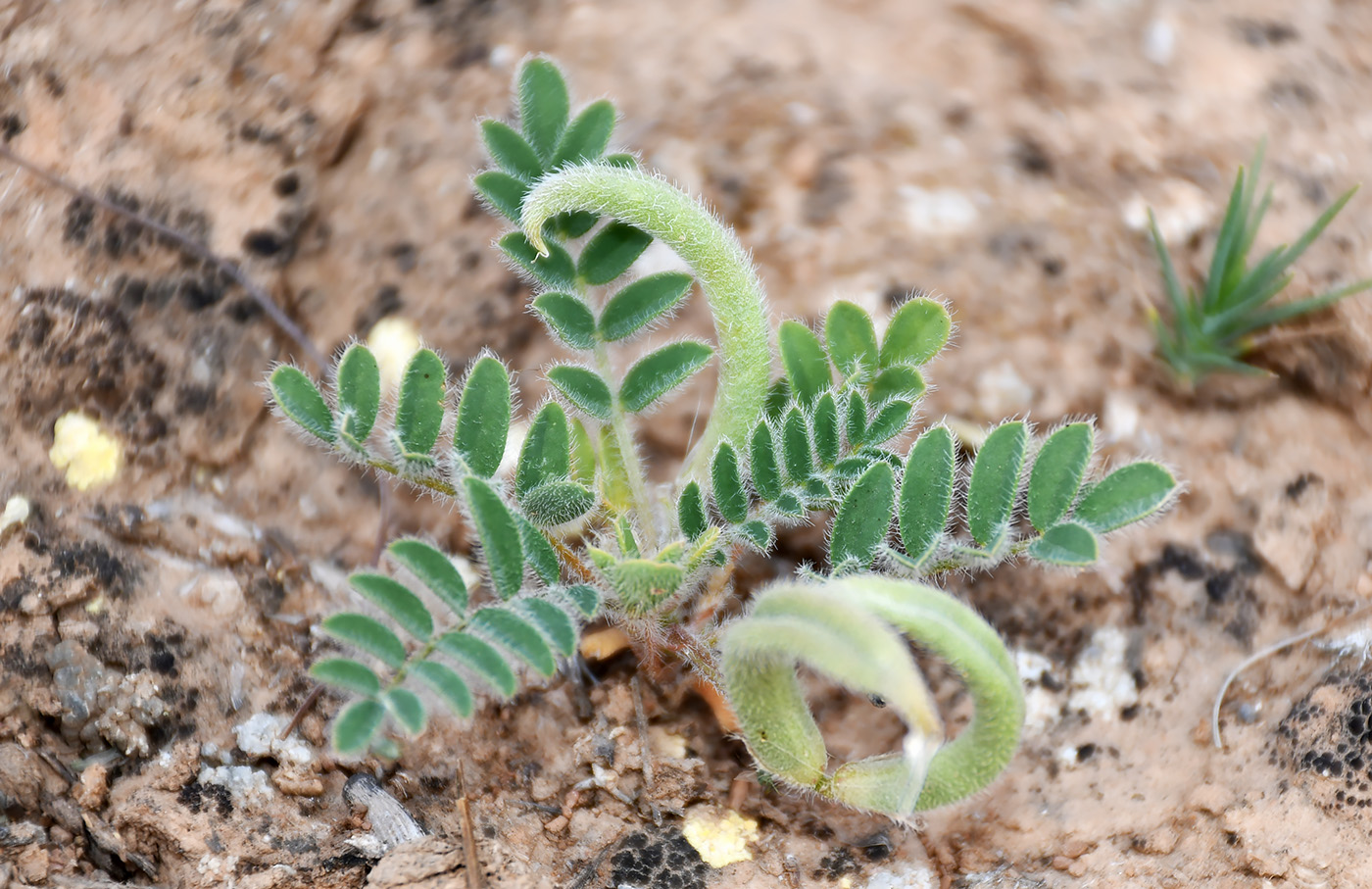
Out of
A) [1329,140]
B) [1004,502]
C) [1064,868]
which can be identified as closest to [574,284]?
[1004,502]

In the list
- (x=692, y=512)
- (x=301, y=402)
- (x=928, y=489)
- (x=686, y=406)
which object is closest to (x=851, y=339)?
(x=928, y=489)

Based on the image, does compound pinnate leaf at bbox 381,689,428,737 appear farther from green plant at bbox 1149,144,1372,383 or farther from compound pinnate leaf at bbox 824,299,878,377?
green plant at bbox 1149,144,1372,383

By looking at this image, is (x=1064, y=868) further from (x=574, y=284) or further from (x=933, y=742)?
(x=574, y=284)

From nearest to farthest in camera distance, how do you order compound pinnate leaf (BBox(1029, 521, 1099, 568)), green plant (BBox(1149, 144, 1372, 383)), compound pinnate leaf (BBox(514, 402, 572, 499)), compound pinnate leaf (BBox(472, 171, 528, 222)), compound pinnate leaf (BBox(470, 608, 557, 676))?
compound pinnate leaf (BBox(470, 608, 557, 676)) < compound pinnate leaf (BBox(1029, 521, 1099, 568)) < compound pinnate leaf (BBox(514, 402, 572, 499)) < compound pinnate leaf (BBox(472, 171, 528, 222)) < green plant (BBox(1149, 144, 1372, 383))

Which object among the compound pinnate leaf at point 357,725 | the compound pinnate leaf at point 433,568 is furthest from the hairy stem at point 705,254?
the compound pinnate leaf at point 357,725

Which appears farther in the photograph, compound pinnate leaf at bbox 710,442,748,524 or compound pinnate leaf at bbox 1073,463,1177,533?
compound pinnate leaf at bbox 710,442,748,524

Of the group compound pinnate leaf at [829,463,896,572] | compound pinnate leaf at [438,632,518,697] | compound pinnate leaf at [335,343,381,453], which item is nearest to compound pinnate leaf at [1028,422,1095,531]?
compound pinnate leaf at [829,463,896,572]

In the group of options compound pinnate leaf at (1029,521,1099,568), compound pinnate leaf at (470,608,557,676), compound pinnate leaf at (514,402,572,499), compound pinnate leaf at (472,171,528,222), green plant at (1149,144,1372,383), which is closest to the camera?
compound pinnate leaf at (470,608,557,676)
